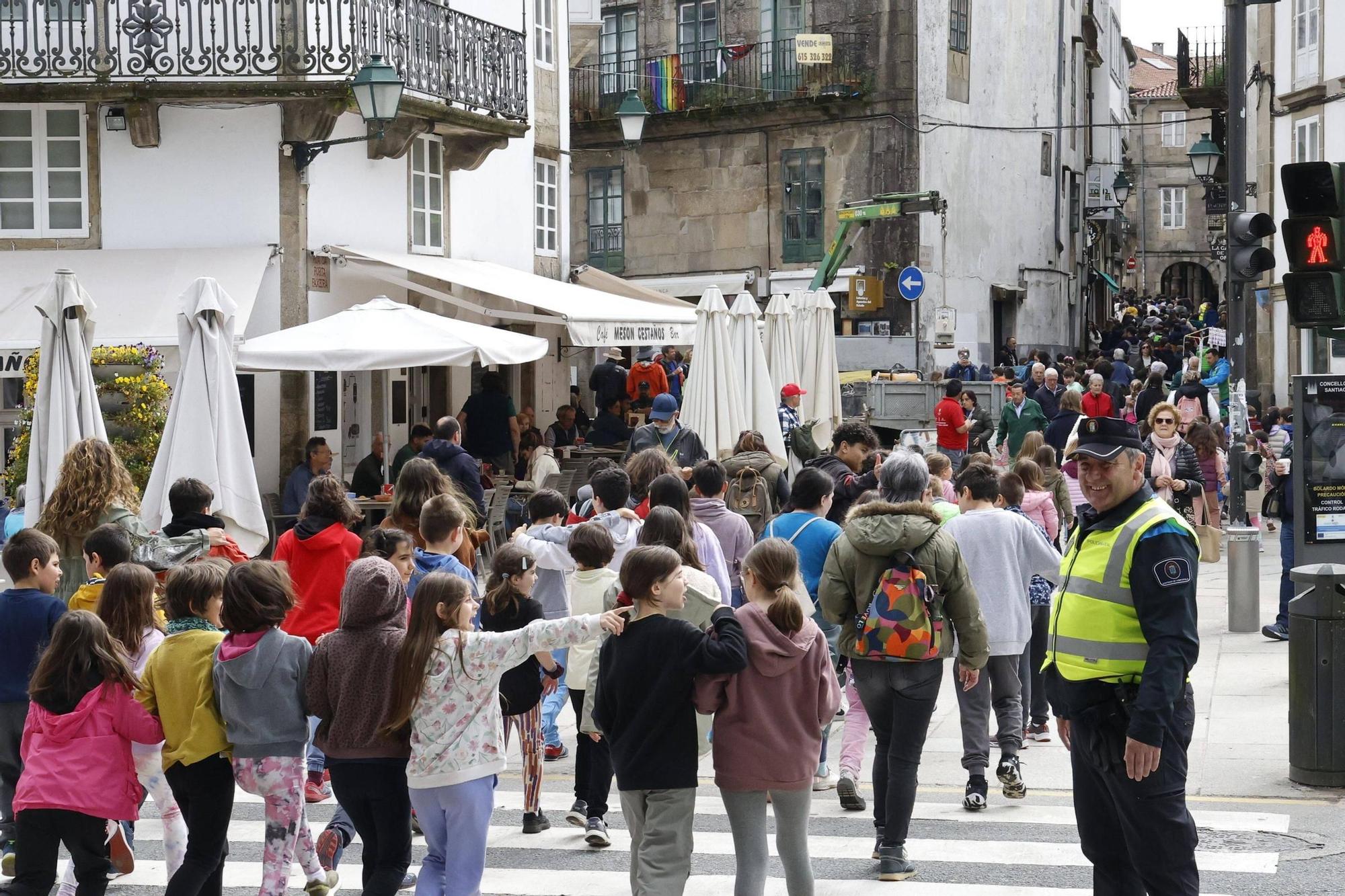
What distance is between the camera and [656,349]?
33969 millimetres

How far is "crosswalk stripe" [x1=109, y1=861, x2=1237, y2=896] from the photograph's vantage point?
23.3 ft

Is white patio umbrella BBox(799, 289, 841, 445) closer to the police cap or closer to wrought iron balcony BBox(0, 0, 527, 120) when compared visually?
wrought iron balcony BBox(0, 0, 527, 120)

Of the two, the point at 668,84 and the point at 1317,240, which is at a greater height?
the point at 668,84

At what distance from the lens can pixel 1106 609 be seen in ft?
18.5

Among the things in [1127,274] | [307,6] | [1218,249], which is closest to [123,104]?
[307,6]

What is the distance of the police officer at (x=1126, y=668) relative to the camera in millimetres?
5426

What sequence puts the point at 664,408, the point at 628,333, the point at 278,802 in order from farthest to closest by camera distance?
the point at 628,333 < the point at 664,408 < the point at 278,802

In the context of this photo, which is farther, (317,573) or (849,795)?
(317,573)

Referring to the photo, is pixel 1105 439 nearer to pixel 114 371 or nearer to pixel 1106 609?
pixel 1106 609

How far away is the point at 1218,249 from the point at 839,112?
32.4 ft

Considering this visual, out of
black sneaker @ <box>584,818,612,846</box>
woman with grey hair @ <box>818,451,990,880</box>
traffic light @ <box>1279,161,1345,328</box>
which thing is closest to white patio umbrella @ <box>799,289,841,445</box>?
traffic light @ <box>1279,161,1345,328</box>

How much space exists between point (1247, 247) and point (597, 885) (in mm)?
9228

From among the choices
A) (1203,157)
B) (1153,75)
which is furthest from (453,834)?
(1153,75)

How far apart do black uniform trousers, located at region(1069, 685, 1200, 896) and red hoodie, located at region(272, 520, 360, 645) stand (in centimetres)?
422
